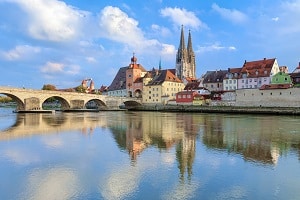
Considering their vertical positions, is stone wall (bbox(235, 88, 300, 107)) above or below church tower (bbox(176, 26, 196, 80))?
below

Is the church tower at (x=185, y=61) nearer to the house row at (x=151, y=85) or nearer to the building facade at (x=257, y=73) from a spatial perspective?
the house row at (x=151, y=85)

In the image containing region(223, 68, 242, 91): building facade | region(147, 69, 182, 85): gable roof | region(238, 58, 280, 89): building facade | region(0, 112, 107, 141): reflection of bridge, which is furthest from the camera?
region(147, 69, 182, 85): gable roof

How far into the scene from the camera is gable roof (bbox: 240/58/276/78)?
204ft

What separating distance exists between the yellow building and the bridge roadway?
330 cm

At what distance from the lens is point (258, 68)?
210 ft

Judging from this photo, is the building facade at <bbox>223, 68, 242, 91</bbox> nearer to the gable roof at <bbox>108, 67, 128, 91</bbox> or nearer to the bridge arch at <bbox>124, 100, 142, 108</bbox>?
the bridge arch at <bbox>124, 100, 142, 108</bbox>

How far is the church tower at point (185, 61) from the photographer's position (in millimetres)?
97375

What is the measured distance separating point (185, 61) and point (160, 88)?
27.3 meters

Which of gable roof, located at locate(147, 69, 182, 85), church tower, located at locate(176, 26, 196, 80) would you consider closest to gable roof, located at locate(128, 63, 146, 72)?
gable roof, located at locate(147, 69, 182, 85)

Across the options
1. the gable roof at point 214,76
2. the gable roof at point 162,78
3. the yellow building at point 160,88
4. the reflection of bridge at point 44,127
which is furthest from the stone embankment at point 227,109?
the reflection of bridge at point 44,127

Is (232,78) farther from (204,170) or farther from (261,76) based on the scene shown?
(204,170)

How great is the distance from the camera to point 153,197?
7410 millimetres

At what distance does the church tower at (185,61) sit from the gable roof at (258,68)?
100 ft

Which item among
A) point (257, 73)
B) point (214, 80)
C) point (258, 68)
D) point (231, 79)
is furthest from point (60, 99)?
point (258, 68)
